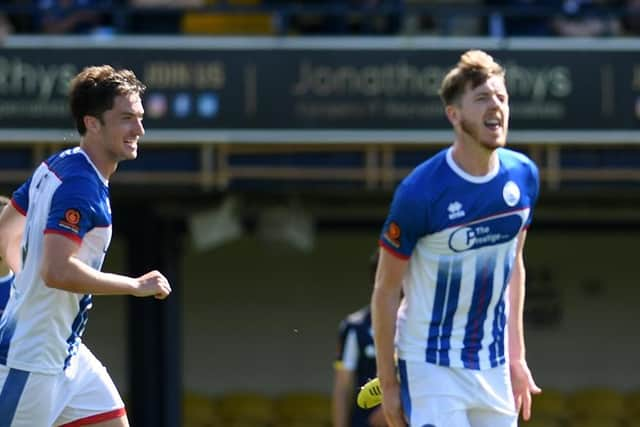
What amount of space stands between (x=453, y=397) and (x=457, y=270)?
0.49m

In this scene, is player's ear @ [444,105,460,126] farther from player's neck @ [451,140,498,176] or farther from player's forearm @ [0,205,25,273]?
player's forearm @ [0,205,25,273]

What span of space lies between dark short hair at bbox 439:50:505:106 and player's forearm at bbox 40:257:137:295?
4.72ft

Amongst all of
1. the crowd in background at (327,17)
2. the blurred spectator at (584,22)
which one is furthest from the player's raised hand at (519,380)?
the blurred spectator at (584,22)

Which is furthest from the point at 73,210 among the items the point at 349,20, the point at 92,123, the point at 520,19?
the point at 520,19

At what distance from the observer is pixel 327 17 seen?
48.9 feet

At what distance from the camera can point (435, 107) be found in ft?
46.6

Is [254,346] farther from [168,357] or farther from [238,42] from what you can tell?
[238,42]

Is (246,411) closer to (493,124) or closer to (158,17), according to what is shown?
(158,17)

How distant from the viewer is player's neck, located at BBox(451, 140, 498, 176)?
666 centimetres

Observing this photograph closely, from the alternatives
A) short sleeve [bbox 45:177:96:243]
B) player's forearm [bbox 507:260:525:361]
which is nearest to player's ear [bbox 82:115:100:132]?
short sleeve [bbox 45:177:96:243]

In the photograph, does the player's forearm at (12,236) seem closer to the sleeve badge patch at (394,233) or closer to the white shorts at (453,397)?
the sleeve badge patch at (394,233)

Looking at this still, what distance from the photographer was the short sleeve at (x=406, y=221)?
259 inches

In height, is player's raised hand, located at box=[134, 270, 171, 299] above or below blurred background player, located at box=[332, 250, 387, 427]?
above

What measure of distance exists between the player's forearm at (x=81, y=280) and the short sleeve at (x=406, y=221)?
1.03 m
